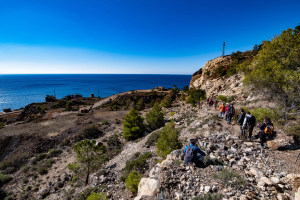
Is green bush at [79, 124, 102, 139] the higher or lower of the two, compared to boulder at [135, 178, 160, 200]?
lower

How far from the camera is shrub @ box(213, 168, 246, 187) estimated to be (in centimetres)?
467

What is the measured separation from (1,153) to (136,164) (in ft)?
78.9

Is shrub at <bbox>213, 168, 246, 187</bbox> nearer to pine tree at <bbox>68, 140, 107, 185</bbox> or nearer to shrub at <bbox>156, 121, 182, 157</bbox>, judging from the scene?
shrub at <bbox>156, 121, 182, 157</bbox>

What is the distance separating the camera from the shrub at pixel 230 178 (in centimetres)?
467

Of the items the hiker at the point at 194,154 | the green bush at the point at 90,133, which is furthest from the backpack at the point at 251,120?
the green bush at the point at 90,133

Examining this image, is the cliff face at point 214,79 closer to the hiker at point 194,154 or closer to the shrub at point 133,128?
the shrub at point 133,128

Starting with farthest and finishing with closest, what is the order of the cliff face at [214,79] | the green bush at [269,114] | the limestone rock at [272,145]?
1. the cliff face at [214,79]
2. the green bush at [269,114]
3. the limestone rock at [272,145]

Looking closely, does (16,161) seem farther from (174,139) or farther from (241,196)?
(241,196)

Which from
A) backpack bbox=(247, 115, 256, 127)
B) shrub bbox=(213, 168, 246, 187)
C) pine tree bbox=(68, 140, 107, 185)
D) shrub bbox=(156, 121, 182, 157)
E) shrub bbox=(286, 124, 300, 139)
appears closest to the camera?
shrub bbox=(213, 168, 246, 187)

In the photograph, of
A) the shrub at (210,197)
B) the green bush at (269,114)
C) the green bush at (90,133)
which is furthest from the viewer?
the green bush at (90,133)

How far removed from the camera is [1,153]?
767 inches

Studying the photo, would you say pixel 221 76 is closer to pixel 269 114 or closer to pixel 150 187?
pixel 269 114

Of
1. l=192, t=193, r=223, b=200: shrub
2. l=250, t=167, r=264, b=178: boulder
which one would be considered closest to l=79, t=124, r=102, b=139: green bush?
l=192, t=193, r=223, b=200: shrub

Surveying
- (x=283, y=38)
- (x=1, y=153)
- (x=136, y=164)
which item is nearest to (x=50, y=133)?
(x=1, y=153)
